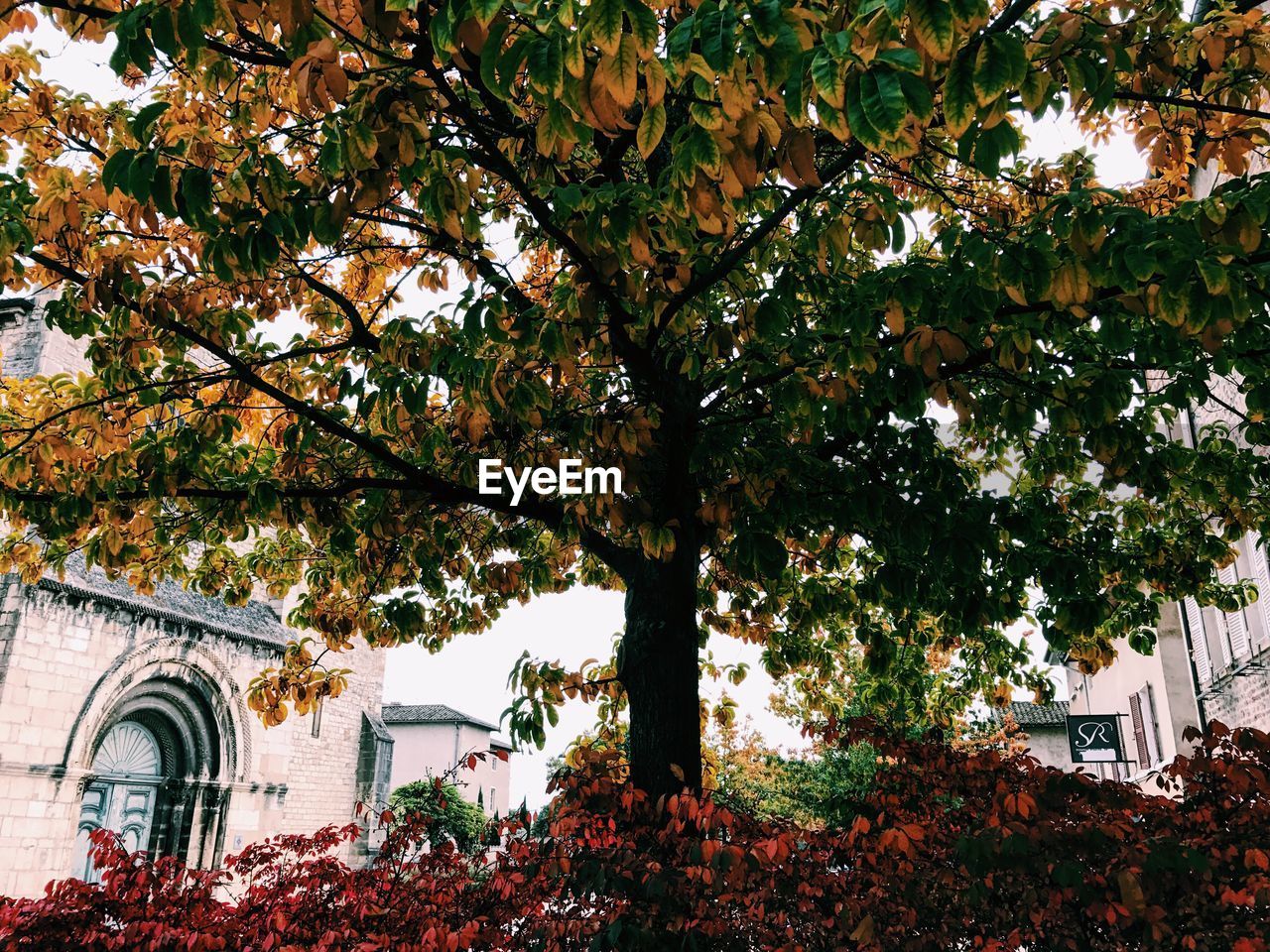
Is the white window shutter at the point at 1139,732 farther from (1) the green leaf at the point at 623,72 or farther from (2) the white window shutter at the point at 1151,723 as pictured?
(1) the green leaf at the point at 623,72

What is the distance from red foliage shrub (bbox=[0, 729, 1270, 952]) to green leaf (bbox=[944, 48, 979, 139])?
10.3ft

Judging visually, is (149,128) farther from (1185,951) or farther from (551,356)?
(1185,951)

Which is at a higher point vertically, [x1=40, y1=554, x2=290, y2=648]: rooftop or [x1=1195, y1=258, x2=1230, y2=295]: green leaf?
[x1=40, y1=554, x2=290, y2=648]: rooftop

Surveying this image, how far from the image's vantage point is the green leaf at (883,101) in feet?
6.20

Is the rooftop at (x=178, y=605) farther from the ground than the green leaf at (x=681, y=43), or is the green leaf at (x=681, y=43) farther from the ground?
the rooftop at (x=178, y=605)

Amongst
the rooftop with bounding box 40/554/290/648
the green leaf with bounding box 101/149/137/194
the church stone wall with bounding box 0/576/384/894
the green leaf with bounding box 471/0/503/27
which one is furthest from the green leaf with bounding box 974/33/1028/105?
the church stone wall with bounding box 0/576/384/894

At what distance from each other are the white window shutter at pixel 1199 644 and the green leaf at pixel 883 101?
13916 mm

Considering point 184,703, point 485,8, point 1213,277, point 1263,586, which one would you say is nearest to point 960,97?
point 485,8

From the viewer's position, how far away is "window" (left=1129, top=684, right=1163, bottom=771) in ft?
54.7

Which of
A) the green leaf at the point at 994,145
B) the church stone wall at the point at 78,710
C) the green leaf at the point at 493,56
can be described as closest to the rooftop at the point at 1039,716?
the church stone wall at the point at 78,710

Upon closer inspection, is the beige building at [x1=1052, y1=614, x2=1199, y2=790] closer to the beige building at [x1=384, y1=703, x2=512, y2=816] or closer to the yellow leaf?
the yellow leaf

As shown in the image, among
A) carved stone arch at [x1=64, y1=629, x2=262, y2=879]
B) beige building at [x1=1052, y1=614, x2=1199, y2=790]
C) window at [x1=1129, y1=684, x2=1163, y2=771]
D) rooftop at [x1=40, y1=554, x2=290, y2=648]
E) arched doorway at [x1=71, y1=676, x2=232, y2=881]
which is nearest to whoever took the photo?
rooftop at [x1=40, y1=554, x2=290, y2=648]

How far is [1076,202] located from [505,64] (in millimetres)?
2447

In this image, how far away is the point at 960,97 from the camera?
2129mm
